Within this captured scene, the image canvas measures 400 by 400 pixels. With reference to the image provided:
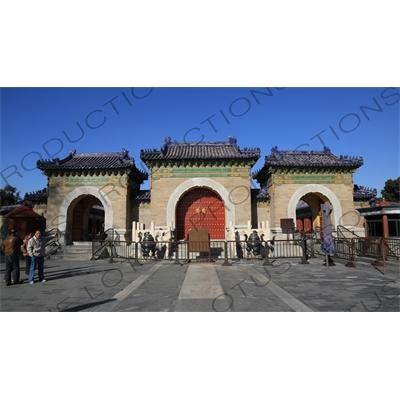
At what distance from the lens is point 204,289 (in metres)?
6.26

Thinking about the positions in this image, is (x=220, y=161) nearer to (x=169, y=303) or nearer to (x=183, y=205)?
(x=183, y=205)

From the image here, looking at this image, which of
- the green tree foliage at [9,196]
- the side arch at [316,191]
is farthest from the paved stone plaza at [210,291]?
the green tree foliage at [9,196]

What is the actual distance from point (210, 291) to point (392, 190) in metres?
31.1

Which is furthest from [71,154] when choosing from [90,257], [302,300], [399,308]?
[399,308]

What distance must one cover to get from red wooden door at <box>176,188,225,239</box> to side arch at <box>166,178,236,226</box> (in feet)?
2.06

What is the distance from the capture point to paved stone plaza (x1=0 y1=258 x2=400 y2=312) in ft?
16.4

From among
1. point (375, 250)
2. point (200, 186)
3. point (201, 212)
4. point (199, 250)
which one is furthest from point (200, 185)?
point (375, 250)

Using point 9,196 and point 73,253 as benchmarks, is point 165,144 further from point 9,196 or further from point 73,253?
point 9,196

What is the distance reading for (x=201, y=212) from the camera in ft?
51.7

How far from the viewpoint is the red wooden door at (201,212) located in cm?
1562

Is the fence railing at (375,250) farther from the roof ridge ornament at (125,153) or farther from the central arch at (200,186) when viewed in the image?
the roof ridge ornament at (125,153)

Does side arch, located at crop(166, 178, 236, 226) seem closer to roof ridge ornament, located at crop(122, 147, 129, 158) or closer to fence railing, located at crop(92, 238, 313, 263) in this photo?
fence railing, located at crop(92, 238, 313, 263)

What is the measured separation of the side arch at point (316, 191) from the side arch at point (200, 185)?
3400 millimetres

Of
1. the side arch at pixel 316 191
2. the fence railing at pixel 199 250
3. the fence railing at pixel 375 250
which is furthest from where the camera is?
the side arch at pixel 316 191
